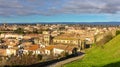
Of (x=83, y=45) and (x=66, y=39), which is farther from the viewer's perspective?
(x=66, y=39)

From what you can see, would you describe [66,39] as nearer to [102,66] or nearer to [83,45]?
[83,45]

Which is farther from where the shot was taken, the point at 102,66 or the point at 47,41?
the point at 47,41

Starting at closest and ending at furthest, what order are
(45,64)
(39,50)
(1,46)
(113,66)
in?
1. (113,66)
2. (45,64)
3. (39,50)
4. (1,46)

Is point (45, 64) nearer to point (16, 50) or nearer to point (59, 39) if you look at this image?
point (16, 50)

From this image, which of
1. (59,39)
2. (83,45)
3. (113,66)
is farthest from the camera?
(59,39)

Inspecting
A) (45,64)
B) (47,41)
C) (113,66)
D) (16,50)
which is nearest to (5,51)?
(16,50)

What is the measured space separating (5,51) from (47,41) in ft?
108

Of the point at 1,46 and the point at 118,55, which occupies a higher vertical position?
the point at 118,55

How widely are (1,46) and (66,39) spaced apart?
23.8 meters

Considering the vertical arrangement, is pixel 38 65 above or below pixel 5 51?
above

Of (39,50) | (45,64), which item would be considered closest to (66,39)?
(39,50)

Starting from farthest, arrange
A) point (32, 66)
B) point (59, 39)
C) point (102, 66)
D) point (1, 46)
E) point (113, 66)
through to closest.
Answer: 1. point (59, 39)
2. point (1, 46)
3. point (32, 66)
4. point (102, 66)
5. point (113, 66)

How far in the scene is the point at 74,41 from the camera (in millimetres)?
97625

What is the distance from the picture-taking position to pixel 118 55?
11656 millimetres
